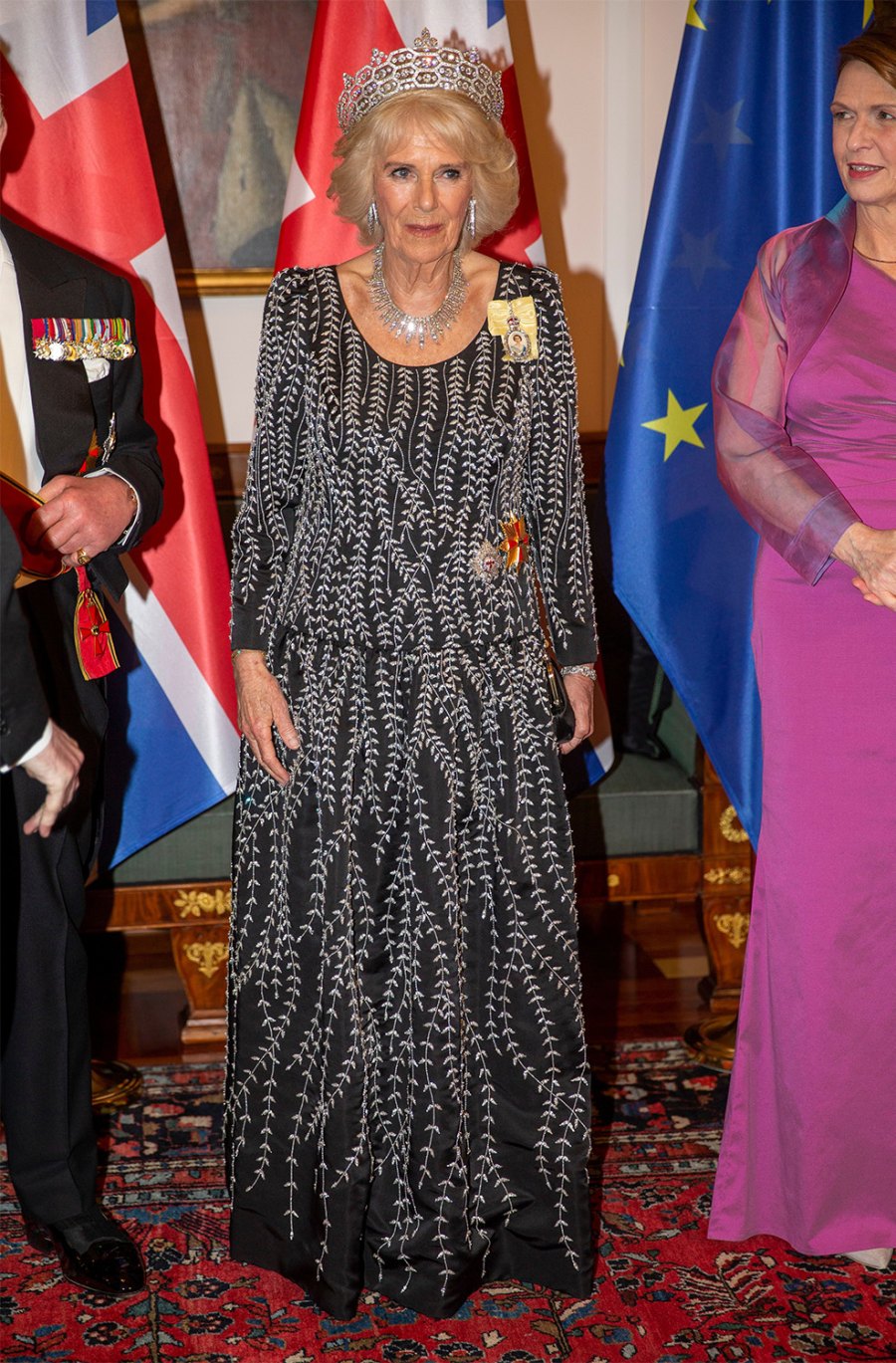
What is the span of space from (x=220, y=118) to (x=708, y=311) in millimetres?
1604

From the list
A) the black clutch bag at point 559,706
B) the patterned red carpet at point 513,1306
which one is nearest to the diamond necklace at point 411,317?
the black clutch bag at point 559,706

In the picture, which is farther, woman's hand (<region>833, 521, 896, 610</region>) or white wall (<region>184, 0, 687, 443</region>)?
white wall (<region>184, 0, 687, 443</region>)

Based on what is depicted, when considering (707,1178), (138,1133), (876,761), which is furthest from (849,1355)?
(138,1133)

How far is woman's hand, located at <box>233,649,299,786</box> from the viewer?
2.23 metres

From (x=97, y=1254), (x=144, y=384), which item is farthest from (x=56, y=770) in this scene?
(x=144, y=384)

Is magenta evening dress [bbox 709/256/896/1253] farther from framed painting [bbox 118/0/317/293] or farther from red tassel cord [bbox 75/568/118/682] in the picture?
framed painting [bbox 118/0/317/293]

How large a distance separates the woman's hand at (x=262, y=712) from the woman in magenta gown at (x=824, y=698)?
2.89 feet

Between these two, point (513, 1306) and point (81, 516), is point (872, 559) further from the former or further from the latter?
point (513, 1306)

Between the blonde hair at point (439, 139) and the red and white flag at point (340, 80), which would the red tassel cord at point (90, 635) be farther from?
the red and white flag at point (340, 80)

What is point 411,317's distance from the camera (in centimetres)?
222

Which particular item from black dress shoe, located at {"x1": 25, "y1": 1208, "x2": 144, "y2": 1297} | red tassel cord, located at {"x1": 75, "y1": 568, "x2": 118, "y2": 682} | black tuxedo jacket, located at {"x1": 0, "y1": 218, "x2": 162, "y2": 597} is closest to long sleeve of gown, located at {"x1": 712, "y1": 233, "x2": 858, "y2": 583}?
black tuxedo jacket, located at {"x1": 0, "y1": 218, "x2": 162, "y2": 597}

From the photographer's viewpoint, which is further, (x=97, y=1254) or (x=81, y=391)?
(x=97, y=1254)

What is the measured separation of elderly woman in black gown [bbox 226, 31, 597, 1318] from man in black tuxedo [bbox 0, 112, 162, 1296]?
0.91ft

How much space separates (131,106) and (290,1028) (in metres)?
2.01
